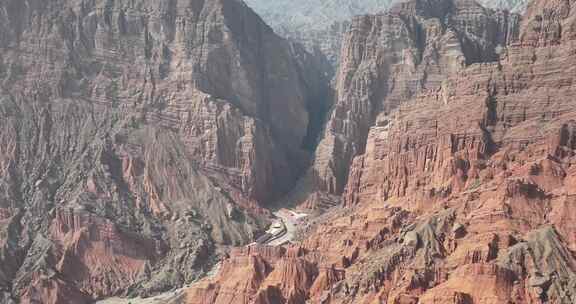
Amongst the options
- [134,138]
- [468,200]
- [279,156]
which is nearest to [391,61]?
[279,156]

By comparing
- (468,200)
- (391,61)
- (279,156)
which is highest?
(391,61)

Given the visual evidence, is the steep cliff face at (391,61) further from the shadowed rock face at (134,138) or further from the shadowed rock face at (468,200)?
the shadowed rock face at (468,200)

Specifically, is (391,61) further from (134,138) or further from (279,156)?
(134,138)

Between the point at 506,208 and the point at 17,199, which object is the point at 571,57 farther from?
the point at 17,199

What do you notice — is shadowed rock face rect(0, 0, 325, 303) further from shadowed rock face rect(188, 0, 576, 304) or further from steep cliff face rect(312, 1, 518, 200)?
shadowed rock face rect(188, 0, 576, 304)

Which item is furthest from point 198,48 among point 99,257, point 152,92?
point 99,257

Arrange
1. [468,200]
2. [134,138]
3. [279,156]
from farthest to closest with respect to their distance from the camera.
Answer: [279,156], [134,138], [468,200]
